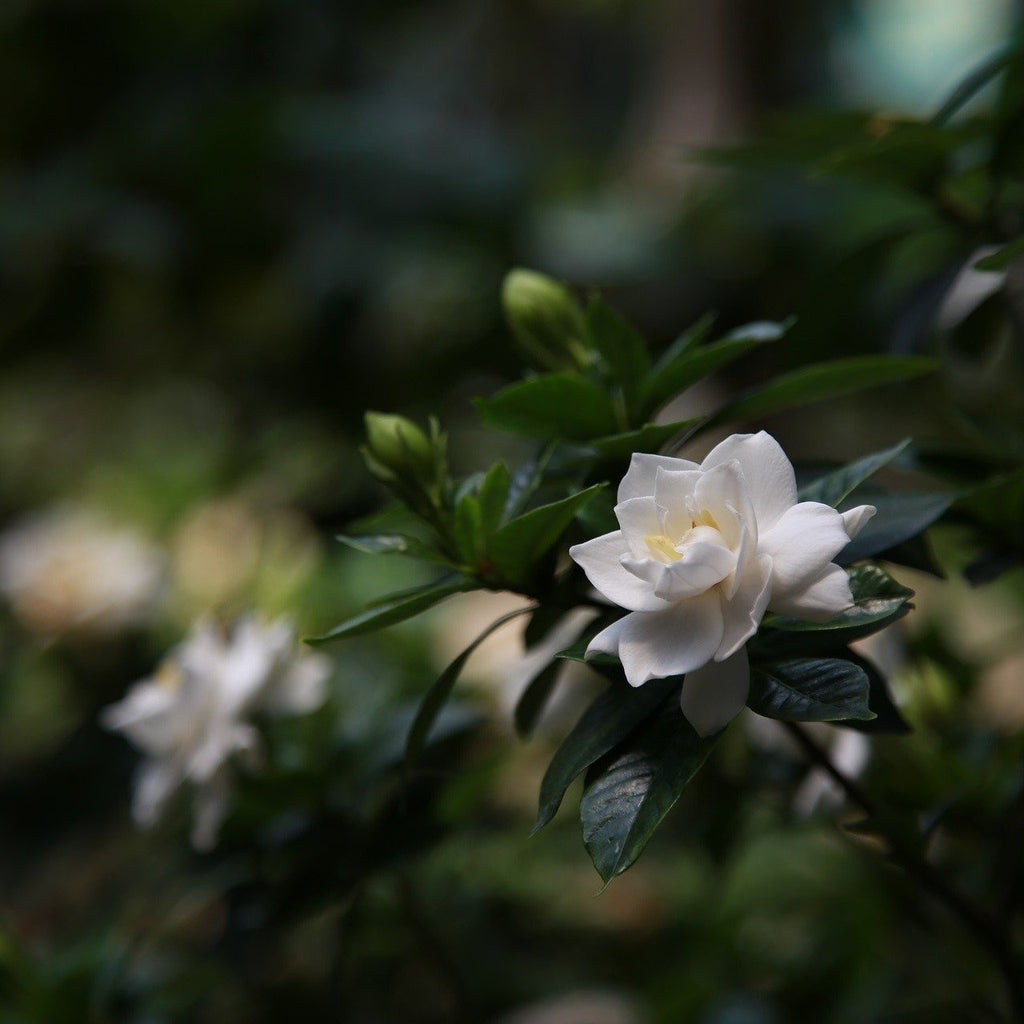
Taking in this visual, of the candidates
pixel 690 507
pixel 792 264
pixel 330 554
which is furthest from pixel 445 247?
pixel 690 507

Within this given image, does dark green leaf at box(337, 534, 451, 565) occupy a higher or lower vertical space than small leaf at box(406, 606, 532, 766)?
higher

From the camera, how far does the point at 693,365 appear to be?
1.55 ft

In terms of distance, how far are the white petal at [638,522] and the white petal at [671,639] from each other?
1.0 inches

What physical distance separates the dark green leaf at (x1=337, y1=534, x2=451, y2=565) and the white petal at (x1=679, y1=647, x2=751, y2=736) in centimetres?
13

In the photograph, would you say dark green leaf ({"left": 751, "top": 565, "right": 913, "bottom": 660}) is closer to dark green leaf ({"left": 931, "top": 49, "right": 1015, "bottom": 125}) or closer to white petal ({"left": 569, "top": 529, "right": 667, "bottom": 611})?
white petal ({"left": 569, "top": 529, "right": 667, "bottom": 611})

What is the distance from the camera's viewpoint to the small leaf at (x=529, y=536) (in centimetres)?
41

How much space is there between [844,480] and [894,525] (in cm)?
3

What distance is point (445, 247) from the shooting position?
214cm

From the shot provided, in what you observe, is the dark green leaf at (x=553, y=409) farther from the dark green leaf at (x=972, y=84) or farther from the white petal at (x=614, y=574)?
the dark green leaf at (x=972, y=84)

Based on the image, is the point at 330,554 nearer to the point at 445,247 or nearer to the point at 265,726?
the point at 265,726

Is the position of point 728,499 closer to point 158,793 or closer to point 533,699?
point 533,699

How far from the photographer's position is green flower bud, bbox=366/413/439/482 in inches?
18.3

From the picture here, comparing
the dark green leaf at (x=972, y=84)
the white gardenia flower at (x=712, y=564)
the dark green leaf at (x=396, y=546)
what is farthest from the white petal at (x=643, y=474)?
the dark green leaf at (x=972, y=84)

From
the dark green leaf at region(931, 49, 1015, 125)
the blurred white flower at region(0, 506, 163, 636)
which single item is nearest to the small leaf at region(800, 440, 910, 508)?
the dark green leaf at region(931, 49, 1015, 125)
